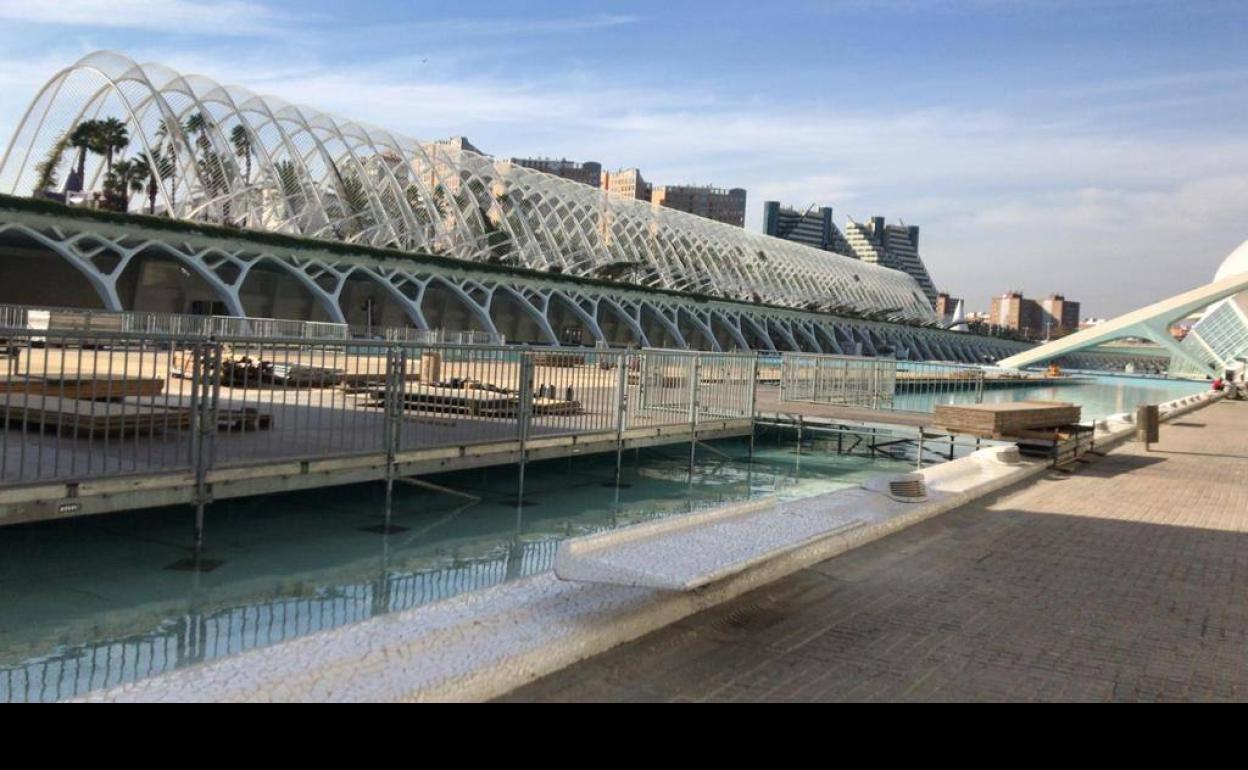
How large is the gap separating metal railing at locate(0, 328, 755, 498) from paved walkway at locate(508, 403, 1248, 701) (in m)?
5.07

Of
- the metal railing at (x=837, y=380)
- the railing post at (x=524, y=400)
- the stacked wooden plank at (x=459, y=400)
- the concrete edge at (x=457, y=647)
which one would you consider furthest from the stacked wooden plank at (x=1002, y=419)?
the concrete edge at (x=457, y=647)

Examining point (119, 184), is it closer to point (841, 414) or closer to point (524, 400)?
point (841, 414)

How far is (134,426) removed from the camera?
799 cm

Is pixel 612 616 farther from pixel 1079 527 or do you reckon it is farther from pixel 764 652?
pixel 1079 527

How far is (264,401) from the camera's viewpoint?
31.5 ft

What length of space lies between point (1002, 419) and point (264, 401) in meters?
9.52

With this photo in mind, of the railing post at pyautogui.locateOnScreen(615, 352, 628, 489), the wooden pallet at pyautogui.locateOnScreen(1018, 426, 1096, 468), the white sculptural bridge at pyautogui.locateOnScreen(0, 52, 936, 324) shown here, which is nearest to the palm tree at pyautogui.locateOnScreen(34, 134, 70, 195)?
the white sculptural bridge at pyautogui.locateOnScreen(0, 52, 936, 324)

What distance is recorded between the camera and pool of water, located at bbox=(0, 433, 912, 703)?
5836 millimetres

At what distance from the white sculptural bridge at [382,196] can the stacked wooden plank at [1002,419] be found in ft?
127

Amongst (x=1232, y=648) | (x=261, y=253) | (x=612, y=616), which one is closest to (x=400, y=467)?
(x=612, y=616)
